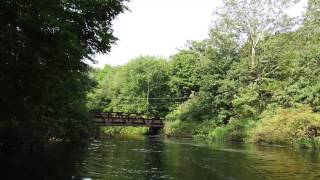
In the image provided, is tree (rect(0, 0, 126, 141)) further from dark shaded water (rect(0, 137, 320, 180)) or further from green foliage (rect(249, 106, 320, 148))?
green foliage (rect(249, 106, 320, 148))

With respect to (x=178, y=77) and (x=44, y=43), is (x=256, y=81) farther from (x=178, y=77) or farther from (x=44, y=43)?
(x=44, y=43)

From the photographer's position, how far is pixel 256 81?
2077 inches

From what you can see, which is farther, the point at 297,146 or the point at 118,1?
the point at 297,146

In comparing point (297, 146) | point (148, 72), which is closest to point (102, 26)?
point (297, 146)

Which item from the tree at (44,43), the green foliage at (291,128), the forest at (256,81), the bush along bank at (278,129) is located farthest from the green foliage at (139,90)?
the tree at (44,43)

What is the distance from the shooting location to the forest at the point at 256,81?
41.3 m

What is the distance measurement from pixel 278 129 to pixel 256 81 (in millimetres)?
12707

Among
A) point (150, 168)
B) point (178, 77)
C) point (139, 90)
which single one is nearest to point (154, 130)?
point (178, 77)

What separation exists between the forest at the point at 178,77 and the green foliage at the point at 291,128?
0.29ft

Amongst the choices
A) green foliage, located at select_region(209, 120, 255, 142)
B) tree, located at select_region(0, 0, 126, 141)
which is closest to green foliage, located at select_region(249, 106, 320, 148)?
green foliage, located at select_region(209, 120, 255, 142)

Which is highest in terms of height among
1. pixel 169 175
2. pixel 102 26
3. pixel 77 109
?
pixel 102 26

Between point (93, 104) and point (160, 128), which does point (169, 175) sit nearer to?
point (160, 128)

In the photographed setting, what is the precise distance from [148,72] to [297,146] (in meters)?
47.8

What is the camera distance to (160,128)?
67312 millimetres
